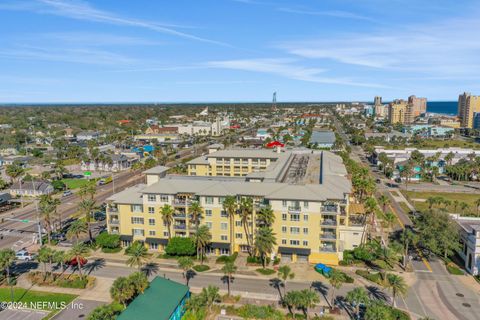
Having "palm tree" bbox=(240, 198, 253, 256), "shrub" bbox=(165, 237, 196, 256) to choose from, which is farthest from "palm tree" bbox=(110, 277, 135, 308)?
"palm tree" bbox=(240, 198, 253, 256)

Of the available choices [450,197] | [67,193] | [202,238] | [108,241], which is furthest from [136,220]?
[450,197]

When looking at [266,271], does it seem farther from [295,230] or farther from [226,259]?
[295,230]

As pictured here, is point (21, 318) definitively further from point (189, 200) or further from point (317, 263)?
point (317, 263)

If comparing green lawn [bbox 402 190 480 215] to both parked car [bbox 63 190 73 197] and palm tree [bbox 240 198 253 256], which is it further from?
parked car [bbox 63 190 73 197]

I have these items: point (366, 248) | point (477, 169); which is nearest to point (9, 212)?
point (366, 248)

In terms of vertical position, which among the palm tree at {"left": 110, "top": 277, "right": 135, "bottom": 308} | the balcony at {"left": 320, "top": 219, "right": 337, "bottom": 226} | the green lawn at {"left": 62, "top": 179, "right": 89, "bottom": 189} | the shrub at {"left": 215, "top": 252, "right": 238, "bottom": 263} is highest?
the balcony at {"left": 320, "top": 219, "right": 337, "bottom": 226}

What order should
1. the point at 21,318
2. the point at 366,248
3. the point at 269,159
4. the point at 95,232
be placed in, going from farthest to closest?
the point at 269,159 → the point at 95,232 → the point at 366,248 → the point at 21,318
